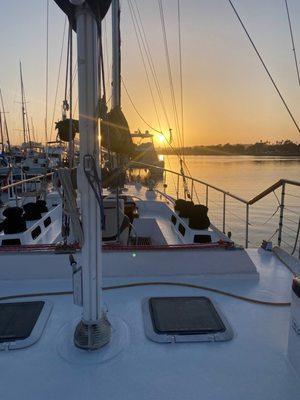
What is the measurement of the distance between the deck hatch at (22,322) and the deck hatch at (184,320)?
80 cm

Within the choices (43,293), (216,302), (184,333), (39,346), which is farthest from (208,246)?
(39,346)

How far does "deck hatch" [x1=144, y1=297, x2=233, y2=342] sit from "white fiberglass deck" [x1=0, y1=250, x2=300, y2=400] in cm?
6

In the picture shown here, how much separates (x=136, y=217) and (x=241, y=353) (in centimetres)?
423

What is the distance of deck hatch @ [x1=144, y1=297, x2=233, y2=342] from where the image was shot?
223 centimetres

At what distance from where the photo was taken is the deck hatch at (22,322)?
2170 mm

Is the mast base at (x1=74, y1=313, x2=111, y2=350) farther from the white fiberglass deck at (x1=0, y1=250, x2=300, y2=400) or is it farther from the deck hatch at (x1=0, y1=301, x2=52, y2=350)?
the deck hatch at (x1=0, y1=301, x2=52, y2=350)

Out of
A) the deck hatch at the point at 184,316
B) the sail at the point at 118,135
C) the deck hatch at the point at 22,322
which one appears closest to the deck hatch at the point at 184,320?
the deck hatch at the point at 184,316

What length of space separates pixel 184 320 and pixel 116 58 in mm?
6314

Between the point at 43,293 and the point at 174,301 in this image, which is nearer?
the point at 174,301

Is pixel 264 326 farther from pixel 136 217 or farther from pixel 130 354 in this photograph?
pixel 136 217

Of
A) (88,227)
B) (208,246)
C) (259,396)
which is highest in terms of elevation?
(88,227)

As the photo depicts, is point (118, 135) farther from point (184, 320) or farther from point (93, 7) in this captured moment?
point (184, 320)

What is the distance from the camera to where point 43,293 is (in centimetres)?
288

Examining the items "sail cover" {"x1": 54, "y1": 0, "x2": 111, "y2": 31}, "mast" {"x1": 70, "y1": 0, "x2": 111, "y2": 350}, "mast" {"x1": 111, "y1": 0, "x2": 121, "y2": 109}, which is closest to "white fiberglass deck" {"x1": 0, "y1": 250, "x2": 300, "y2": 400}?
"mast" {"x1": 70, "y1": 0, "x2": 111, "y2": 350}
